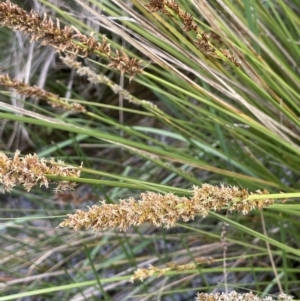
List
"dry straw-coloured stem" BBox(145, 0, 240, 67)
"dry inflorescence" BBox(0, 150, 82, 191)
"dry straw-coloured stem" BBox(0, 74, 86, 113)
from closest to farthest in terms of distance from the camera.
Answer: "dry inflorescence" BBox(0, 150, 82, 191) → "dry straw-coloured stem" BBox(145, 0, 240, 67) → "dry straw-coloured stem" BBox(0, 74, 86, 113)

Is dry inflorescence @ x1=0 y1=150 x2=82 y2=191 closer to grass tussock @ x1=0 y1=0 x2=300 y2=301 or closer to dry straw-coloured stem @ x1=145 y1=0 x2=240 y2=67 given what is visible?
grass tussock @ x1=0 y1=0 x2=300 y2=301

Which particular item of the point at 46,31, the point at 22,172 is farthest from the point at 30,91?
the point at 22,172

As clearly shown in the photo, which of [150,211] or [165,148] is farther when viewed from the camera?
[165,148]

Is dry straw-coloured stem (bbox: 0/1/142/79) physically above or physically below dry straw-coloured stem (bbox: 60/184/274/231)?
above

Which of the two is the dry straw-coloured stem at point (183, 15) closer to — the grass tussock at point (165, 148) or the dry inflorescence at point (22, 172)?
the grass tussock at point (165, 148)

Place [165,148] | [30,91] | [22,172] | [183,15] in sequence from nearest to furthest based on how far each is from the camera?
1. [22,172]
2. [183,15]
3. [30,91]
4. [165,148]

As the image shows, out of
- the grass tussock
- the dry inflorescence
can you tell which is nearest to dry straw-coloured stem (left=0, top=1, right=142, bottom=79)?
the grass tussock

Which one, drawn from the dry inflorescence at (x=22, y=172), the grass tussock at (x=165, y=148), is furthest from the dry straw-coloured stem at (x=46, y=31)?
the dry inflorescence at (x=22, y=172)

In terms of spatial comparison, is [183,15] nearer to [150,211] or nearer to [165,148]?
[150,211]
